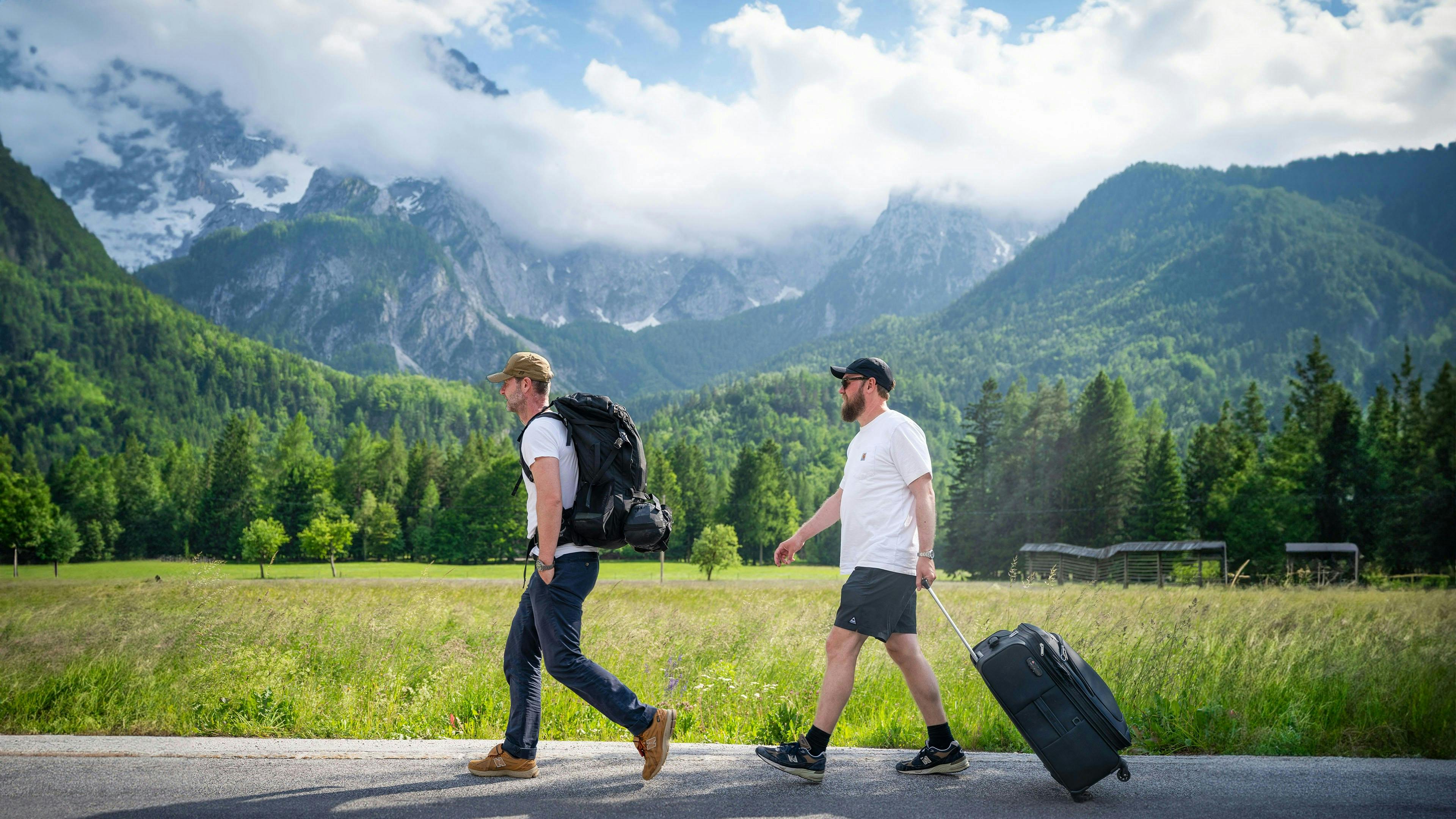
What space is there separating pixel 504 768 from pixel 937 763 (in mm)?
2440

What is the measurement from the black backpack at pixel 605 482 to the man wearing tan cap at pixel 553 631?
0.20 ft

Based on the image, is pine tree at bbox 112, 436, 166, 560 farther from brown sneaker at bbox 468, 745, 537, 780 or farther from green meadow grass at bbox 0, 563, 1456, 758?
brown sneaker at bbox 468, 745, 537, 780

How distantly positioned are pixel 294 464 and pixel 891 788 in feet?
287

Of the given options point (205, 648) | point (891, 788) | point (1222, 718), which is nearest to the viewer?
point (891, 788)

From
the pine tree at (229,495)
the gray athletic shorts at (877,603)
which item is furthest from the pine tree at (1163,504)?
the pine tree at (229,495)

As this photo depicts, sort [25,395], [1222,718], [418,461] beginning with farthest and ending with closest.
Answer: [25,395] → [418,461] → [1222,718]

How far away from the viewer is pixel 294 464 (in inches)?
3172

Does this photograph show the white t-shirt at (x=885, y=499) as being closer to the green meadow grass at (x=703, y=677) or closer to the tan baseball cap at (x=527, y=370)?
the green meadow grass at (x=703, y=677)

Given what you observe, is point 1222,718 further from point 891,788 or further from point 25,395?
point 25,395

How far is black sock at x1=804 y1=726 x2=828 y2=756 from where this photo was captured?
4668mm

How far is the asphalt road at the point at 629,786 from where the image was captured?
4.11m

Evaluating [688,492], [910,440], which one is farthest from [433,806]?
[688,492]

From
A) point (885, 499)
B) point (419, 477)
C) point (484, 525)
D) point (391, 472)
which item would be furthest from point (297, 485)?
point (885, 499)

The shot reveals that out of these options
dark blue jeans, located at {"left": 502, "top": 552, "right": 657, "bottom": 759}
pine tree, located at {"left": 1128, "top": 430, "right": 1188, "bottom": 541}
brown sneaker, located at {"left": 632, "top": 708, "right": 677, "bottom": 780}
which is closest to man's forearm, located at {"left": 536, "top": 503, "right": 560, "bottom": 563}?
dark blue jeans, located at {"left": 502, "top": 552, "right": 657, "bottom": 759}
